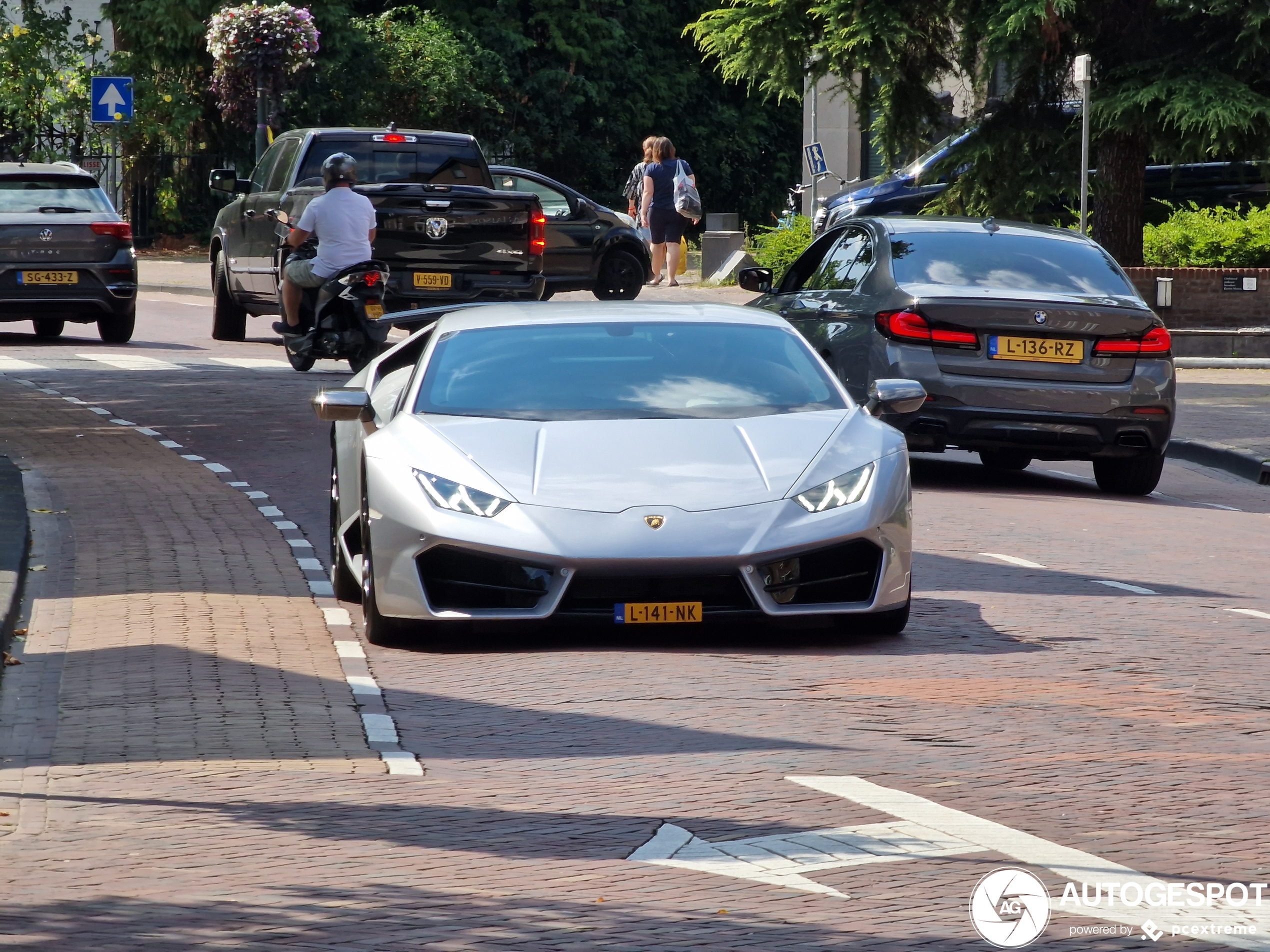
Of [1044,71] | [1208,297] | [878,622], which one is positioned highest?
[1044,71]

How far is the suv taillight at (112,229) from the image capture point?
23.6 metres

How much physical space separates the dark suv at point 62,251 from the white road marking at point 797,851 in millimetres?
18938

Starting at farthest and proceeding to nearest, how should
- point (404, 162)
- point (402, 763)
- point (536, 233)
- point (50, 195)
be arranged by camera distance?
1. point (50, 195)
2. point (404, 162)
3. point (536, 233)
4. point (402, 763)

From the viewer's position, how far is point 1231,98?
25.5 m

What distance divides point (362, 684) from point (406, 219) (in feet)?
44.3

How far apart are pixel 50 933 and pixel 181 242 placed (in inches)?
1605

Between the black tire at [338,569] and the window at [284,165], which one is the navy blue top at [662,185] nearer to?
the window at [284,165]

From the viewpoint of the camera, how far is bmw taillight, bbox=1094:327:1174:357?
Result: 44.4ft

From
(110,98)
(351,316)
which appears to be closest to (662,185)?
(110,98)

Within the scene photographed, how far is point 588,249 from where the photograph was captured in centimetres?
2905

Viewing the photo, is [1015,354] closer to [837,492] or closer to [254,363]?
[837,492]

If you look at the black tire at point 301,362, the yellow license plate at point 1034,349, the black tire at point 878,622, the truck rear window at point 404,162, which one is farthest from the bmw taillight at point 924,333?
the truck rear window at point 404,162

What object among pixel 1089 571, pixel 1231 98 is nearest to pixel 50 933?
pixel 1089 571

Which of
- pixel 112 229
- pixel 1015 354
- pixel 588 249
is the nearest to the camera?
pixel 1015 354
